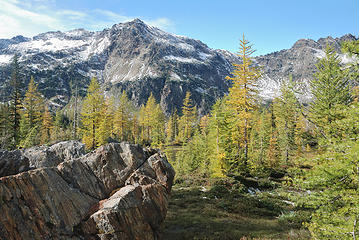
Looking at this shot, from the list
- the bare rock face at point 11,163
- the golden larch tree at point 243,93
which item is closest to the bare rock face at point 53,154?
the bare rock face at point 11,163

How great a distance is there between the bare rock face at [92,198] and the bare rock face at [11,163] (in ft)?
7.55

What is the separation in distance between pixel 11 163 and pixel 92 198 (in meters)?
4.44

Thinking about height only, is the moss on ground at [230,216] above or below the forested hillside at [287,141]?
below

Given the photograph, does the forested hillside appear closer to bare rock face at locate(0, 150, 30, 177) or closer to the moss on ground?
the moss on ground

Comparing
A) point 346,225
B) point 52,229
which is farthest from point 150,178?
point 346,225

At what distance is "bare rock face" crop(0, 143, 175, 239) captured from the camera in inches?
283

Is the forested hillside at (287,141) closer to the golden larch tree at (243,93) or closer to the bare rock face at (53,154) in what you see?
the golden larch tree at (243,93)

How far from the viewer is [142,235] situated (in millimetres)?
9102

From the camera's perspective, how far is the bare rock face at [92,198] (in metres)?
7.18

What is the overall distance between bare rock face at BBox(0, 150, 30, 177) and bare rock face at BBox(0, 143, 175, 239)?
7.55 ft

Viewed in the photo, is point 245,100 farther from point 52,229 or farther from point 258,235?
point 52,229

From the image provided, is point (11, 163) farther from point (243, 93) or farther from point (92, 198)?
point (243, 93)

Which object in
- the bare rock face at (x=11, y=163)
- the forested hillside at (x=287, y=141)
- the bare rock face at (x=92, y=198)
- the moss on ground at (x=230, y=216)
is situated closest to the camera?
the forested hillside at (x=287, y=141)

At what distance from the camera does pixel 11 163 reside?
9.83 metres
